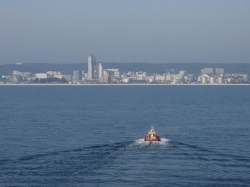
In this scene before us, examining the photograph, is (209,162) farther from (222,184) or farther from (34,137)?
(34,137)

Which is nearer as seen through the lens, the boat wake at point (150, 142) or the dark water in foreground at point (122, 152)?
the dark water in foreground at point (122, 152)

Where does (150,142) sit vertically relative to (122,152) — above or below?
above

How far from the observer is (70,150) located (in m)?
45.7

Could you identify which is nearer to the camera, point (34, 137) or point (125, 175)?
point (125, 175)

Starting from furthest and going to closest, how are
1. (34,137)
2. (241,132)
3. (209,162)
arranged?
(241,132) → (34,137) → (209,162)

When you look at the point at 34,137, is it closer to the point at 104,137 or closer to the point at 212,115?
the point at 104,137

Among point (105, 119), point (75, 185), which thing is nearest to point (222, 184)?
point (75, 185)

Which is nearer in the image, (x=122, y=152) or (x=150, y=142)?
(x=122, y=152)

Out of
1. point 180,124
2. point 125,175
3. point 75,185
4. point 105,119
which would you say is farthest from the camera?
point 105,119

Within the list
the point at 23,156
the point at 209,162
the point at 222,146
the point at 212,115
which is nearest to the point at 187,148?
the point at 222,146

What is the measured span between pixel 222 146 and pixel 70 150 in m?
13.0

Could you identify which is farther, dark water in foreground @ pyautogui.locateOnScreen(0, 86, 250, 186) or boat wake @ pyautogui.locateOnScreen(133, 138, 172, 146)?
boat wake @ pyautogui.locateOnScreen(133, 138, 172, 146)

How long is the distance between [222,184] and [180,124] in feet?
103

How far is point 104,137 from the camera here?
53.4 m
